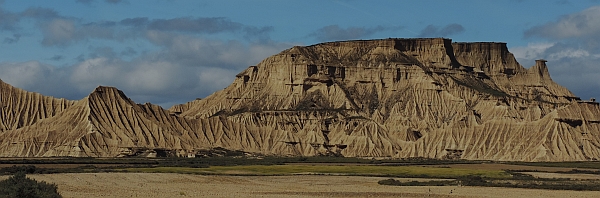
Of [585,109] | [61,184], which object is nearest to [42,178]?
[61,184]

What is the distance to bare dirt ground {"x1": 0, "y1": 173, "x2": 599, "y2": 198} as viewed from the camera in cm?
6800

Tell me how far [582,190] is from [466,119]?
113450mm

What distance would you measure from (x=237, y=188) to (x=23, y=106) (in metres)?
105

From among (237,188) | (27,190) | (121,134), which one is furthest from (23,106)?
(27,190)

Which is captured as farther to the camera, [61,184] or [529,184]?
[529,184]

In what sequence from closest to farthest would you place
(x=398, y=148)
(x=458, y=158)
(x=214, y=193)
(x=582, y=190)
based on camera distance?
1. (x=214, y=193)
2. (x=582, y=190)
3. (x=458, y=158)
4. (x=398, y=148)

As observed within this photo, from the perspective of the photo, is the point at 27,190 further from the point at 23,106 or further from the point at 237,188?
the point at 23,106

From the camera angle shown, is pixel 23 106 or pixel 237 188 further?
pixel 23 106

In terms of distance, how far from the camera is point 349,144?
18612 centimetres

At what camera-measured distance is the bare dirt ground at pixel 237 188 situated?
68.0 m

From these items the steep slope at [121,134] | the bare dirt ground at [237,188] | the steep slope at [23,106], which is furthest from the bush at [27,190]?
the steep slope at [23,106]

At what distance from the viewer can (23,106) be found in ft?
562

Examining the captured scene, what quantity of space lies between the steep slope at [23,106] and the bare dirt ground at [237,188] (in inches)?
3374

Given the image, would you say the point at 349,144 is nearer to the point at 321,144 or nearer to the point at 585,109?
the point at 321,144
